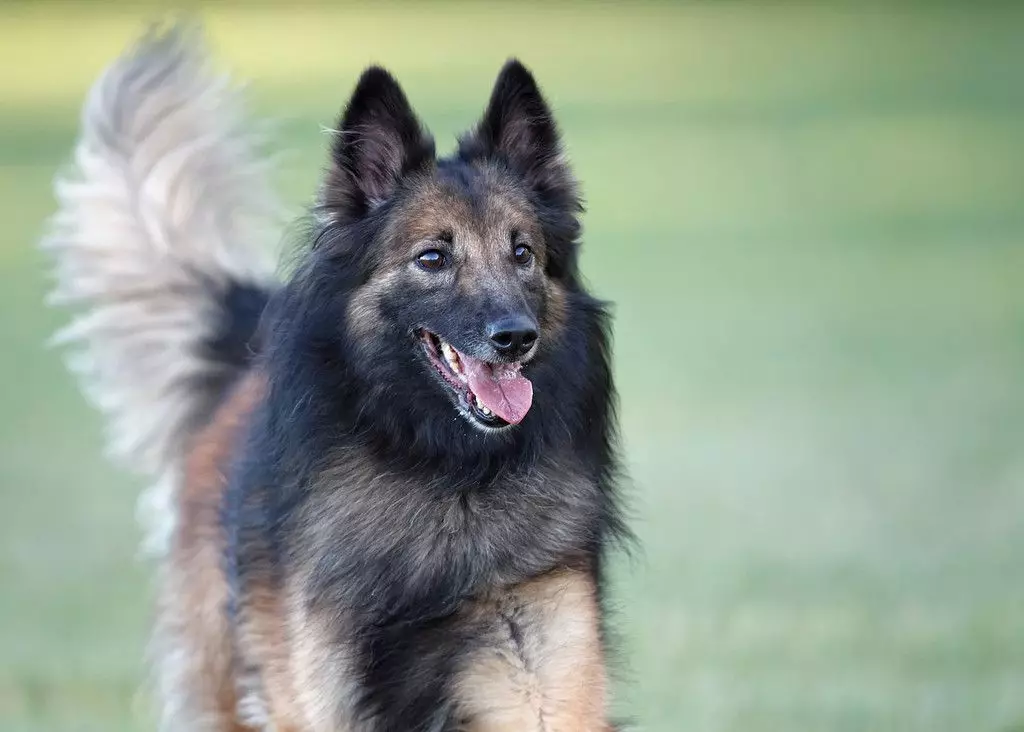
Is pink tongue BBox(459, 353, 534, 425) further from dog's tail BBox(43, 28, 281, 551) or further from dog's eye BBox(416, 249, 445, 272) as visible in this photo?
dog's tail BBox(43, 28, 281, 551)

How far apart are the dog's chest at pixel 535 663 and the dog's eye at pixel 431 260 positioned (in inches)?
35.4

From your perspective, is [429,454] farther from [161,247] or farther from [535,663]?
[161,247]

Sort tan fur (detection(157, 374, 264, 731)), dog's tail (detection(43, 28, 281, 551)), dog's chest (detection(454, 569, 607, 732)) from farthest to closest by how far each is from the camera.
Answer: dog's tail (detection(43, 28, 281, 551)) → tan fur (detection(157, 374, 264, 731)) → dog's chest (detection(454, 569, 607, 732))

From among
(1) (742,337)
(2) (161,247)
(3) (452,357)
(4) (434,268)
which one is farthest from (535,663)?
(1) (742,337)

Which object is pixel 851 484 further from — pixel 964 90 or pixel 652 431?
pixel 964 90

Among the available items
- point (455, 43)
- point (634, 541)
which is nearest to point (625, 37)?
point (455, 43)

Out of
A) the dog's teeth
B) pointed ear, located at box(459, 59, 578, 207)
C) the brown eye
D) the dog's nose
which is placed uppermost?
pointed ear, located at box(459, 59, 578, 207)

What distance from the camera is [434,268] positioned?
4.56 m

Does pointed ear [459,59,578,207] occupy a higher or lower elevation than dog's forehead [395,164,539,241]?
higher

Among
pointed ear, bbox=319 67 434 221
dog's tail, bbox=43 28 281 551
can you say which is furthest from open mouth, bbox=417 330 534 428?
dog's tail, bbox=43 28 281 551

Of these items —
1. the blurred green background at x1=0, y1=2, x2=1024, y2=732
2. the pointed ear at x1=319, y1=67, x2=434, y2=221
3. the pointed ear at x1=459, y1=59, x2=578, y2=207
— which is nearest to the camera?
the pointed ear at x1=319, y1=67, x2=434, y2=221

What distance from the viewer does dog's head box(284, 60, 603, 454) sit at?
4.50m

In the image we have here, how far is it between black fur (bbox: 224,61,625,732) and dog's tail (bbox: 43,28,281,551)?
1.35 m

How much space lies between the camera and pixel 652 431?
32.3ft
